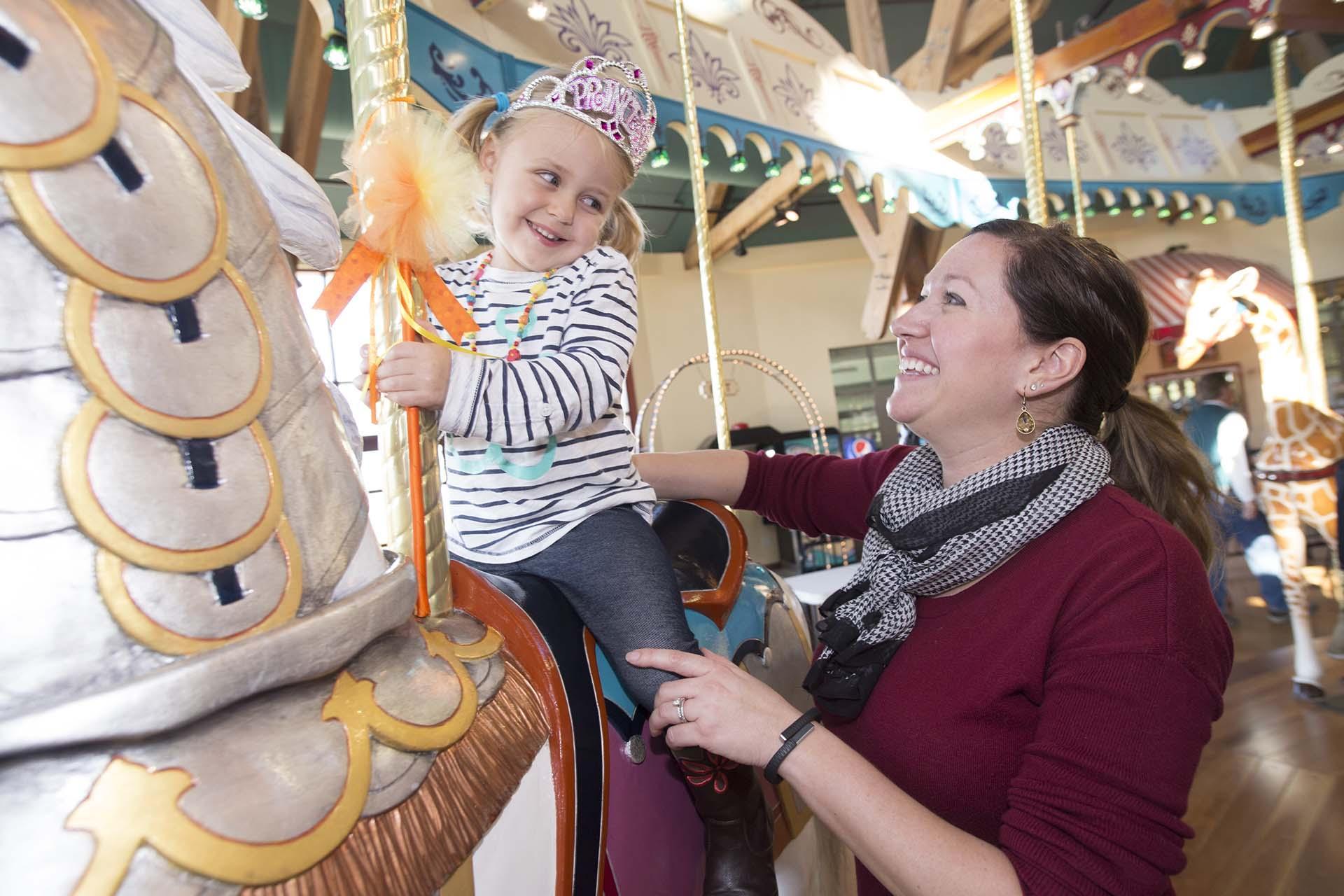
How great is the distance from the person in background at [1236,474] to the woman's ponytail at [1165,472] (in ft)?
11.2

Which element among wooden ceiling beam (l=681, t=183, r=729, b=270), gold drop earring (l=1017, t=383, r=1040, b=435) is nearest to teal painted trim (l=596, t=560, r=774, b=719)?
gold drop earring (l=1017, t=383, r=1040, b=435)

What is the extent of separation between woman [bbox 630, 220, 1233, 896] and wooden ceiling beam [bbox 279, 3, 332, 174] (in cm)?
339

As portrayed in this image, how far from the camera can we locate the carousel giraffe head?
375 cm

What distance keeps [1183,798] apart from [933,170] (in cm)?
415

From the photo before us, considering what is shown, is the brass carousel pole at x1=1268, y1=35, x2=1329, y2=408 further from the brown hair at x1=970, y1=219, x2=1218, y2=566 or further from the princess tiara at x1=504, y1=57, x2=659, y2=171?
the princess tiara at x1=504, y1=57, x2=659, y2=171

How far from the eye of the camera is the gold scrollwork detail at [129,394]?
489 mm

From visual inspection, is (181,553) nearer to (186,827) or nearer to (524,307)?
(186,827)

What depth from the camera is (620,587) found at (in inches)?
39.1

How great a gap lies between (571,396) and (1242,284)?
12.9 ft

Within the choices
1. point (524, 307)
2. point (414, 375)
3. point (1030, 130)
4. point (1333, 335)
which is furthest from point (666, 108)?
point (1333, 335)

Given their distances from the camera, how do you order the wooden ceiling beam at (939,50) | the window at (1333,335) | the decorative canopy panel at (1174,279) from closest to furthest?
the wooden ceiling beam at (939,50)
the decorative canopy panel at (1174,279)
the window at (1333,335)

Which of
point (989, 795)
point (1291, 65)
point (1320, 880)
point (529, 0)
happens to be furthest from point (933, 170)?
point (1291, 65)

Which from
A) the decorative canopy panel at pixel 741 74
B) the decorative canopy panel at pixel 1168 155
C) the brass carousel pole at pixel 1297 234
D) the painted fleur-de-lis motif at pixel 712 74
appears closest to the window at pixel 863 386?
the decorative canopy panel at pixel 1168 155

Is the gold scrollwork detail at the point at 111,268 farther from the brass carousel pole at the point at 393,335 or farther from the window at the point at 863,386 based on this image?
the window at the point at 863,386
